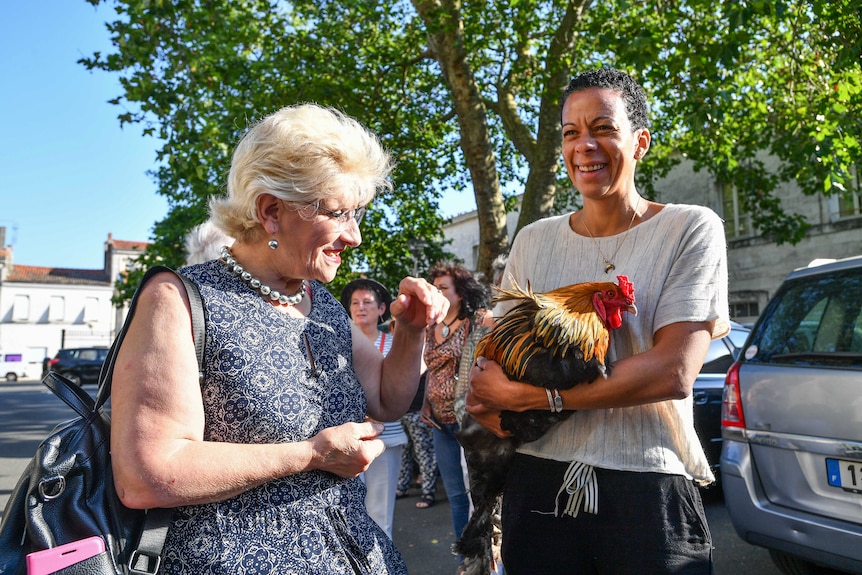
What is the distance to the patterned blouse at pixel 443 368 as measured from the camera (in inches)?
209

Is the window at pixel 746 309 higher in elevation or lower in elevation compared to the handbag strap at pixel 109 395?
higher

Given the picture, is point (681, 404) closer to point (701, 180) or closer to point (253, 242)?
point (253, 242)

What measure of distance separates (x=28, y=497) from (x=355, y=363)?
3.13 feet

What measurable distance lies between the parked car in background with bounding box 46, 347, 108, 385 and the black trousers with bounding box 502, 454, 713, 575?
3424 centimetres

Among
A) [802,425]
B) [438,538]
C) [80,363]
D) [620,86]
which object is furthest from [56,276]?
[620,86]

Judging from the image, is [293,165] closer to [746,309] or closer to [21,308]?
[746,309]

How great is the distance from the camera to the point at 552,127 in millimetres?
9820

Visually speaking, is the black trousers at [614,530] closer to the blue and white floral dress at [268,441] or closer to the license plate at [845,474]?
the blue and white floral dress at [268,441]

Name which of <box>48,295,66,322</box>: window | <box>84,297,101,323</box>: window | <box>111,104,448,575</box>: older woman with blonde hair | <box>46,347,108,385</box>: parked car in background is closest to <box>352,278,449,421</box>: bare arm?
<box>111,104,448,575</box>: older woman with blonde hair

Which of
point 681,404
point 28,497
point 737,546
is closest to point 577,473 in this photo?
point 681,404

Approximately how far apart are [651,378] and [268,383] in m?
0.99

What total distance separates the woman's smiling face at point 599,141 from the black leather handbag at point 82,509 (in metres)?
1.23

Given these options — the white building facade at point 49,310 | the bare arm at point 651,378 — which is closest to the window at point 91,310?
the white building facade at point 49,310

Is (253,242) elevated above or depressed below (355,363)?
above
